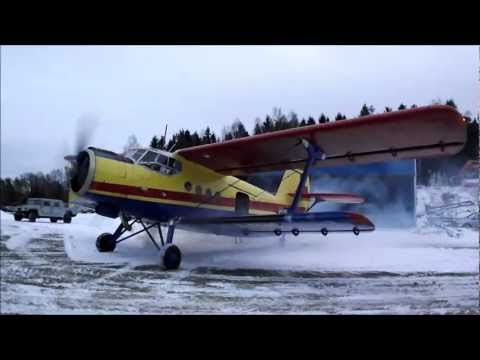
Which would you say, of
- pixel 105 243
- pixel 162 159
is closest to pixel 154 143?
pixel 162 159

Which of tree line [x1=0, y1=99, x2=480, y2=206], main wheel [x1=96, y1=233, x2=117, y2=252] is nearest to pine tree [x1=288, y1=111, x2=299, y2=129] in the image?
tree line [x1=0, y1=99, x2=480, y2=206]

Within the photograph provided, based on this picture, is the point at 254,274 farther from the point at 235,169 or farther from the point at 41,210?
the point at 41,210

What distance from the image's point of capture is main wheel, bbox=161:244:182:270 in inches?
239

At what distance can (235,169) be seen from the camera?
792cm

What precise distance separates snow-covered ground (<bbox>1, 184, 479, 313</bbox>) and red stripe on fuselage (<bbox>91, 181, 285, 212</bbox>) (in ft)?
3.43

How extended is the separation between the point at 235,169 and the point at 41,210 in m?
4.10

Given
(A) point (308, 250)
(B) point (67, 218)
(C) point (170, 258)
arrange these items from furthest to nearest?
(B) point (67, 218) < (A) point (308, 250) < (C) point (170, 258)

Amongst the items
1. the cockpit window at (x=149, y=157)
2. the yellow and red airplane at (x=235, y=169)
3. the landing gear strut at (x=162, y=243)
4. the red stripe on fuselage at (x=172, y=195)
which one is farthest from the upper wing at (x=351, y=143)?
the landing gear strut at (x=162, y=243)

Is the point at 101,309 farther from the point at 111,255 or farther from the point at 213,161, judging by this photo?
the point at 213,161

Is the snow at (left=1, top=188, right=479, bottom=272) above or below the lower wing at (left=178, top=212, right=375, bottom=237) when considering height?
below

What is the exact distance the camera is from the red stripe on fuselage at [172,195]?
6004 millimetres

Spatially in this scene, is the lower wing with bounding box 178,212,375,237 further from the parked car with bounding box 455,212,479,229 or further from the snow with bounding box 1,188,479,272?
the parked car with bounding box 455,212,479,229

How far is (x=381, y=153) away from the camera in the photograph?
6672 millimetres

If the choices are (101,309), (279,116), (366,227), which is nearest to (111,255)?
(101,309)
